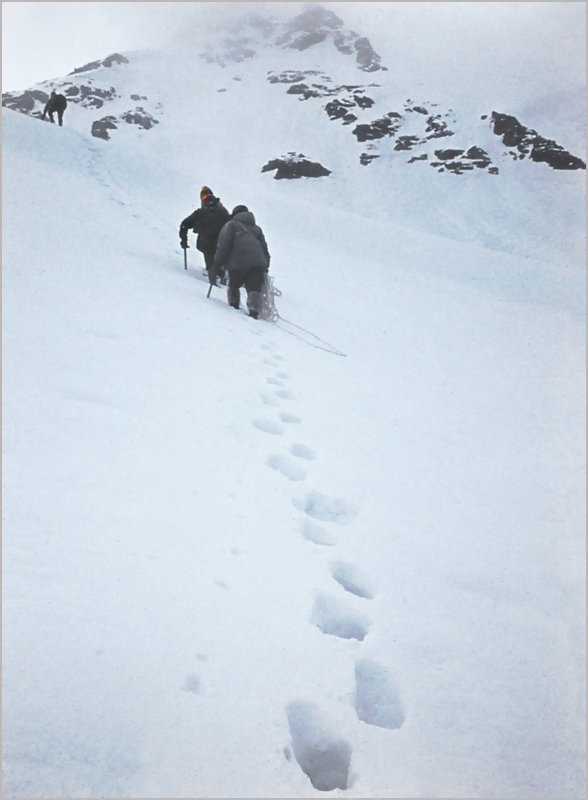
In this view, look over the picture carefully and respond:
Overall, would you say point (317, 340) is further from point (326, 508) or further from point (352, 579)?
point (352, 579)

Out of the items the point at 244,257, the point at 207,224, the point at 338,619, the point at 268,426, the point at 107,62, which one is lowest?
the point at 338,619

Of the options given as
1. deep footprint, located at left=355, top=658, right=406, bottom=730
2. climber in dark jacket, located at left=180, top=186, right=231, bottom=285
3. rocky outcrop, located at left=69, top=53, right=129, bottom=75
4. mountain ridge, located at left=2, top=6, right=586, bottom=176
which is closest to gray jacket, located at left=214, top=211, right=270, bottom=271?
climber in dark jacket, located at left=180, top=186, right=231, bottom=285

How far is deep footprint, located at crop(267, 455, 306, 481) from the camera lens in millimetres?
3010

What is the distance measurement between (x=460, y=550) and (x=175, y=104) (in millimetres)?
67375

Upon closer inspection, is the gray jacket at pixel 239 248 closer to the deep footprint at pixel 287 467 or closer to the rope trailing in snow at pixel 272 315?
the rope trailing in snow at pixel 272 315

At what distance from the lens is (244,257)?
6.23 m

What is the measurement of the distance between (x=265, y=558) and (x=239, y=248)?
192 inches

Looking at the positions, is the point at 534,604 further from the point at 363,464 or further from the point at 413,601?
the point at 363,464

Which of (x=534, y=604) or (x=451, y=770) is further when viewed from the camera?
(x=534, y=604)

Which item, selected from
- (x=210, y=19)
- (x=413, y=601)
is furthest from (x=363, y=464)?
(x=210, y=19)

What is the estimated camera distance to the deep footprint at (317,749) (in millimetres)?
1574

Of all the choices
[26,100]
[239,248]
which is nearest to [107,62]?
[26,100]

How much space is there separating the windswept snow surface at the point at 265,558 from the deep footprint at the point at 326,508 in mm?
12

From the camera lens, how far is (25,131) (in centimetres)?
1153
